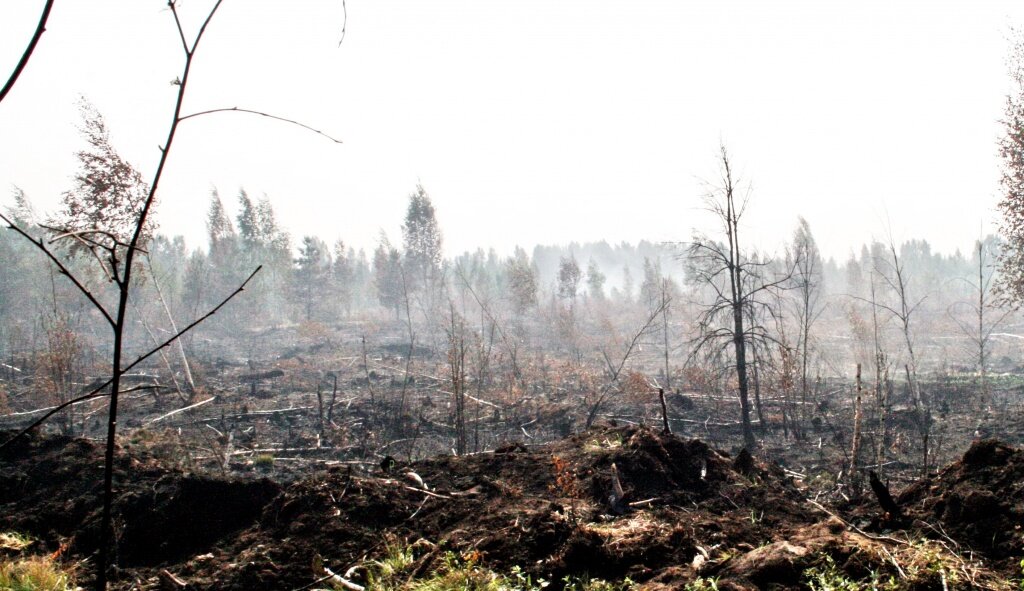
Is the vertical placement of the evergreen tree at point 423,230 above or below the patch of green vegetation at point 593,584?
above

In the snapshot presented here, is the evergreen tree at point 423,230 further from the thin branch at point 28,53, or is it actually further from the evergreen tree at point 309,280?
the thin branch at point 28,53

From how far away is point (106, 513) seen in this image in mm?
1214

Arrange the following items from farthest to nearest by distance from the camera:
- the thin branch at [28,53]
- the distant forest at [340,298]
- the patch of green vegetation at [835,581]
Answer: the distant forest at [340,298] < the patch of green vegetation at [835,581] < the thin branch at [28,53]

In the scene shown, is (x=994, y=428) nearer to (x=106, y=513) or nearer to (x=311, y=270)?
(x=106, y=513)

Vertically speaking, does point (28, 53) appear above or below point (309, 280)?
below

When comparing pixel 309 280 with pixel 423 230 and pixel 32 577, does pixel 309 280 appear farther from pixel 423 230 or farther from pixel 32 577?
pixel 32 577

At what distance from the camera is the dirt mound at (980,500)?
12.1ft

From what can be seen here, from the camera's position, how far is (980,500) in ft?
13.0

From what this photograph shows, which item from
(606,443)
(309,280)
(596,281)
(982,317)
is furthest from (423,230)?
(606,443)

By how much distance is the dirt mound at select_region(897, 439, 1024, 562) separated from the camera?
3679mm

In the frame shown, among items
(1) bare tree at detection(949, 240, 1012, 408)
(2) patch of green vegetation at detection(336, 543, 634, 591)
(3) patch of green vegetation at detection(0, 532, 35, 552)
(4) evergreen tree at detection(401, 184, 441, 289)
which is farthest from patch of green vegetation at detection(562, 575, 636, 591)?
(4) evergreen tree at detection(401, 184, 441, 289)

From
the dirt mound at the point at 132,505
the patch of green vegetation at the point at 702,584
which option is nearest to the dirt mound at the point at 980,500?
the patch of green vegetation at the point at 702,584

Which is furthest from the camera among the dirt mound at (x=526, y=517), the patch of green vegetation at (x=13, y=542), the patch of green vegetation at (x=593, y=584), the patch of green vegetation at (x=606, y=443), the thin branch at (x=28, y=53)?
the patch of green vegetation at (x=606, y=443)

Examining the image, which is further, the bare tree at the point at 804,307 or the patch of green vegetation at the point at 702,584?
the bare tree at the point at 804,307
